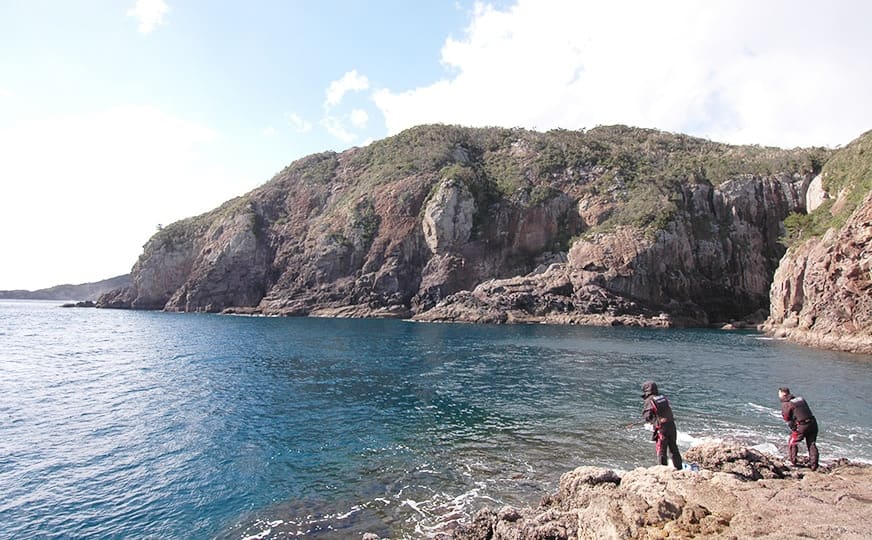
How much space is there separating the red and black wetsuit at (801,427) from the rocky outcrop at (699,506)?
815 mm

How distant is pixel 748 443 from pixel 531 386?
13932 mm

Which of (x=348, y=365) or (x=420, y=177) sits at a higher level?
(x=420, y=177)

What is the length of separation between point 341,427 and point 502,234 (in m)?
85.3

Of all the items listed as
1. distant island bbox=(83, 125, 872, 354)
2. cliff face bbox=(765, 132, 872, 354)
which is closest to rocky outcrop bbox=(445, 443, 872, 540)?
cliff face bbox=(765, 132, 872, 354)

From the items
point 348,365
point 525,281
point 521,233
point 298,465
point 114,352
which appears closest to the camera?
point 298,465

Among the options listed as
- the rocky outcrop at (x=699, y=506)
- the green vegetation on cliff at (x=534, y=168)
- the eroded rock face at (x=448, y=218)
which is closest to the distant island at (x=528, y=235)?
the eroded rock face at (x=448, y=218)

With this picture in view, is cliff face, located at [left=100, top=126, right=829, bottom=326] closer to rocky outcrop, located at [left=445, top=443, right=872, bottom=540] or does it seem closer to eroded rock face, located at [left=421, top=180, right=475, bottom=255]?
eroded rock face, located at [left=421, top=180, right=475, bottom=255]

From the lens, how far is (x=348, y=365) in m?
40.6

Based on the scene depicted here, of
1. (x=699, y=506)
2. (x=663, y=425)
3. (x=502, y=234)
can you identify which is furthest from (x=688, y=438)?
(x=502, y=234)

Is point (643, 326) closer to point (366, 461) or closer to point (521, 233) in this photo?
point (521, 233)

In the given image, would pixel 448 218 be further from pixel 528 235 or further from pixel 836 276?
pixel 836 276

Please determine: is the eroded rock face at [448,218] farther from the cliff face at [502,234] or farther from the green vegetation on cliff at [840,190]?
the green vegetation on cliff at [840,190]

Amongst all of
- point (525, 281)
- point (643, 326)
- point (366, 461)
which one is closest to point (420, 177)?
point (525, 281)

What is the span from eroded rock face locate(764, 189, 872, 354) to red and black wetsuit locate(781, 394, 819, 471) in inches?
1539
